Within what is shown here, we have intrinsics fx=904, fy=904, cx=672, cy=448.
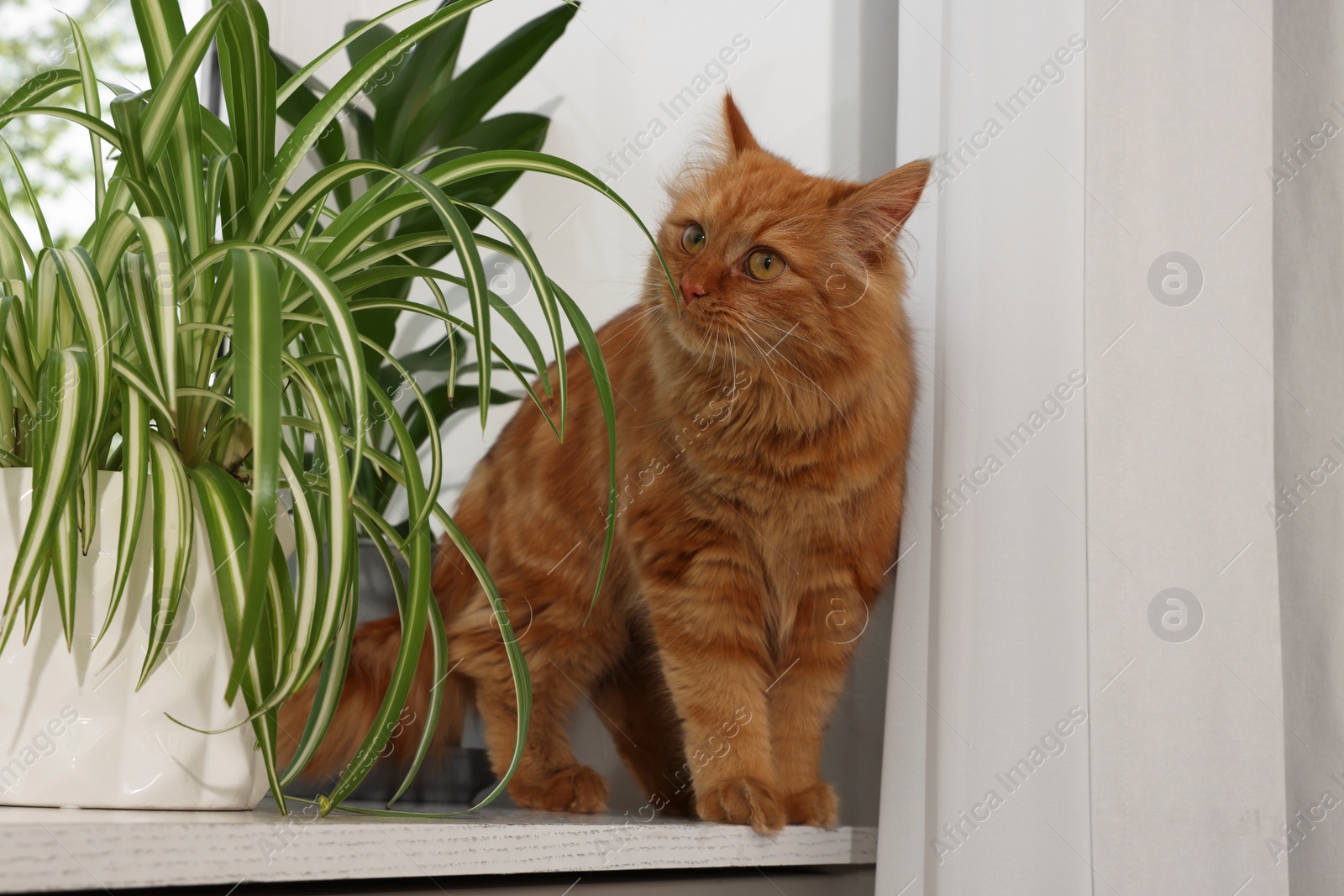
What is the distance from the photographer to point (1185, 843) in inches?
31.9

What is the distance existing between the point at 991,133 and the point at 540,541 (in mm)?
742

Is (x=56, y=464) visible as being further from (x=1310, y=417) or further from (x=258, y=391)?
(x=1310, y=417)

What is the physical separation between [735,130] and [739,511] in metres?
0.54

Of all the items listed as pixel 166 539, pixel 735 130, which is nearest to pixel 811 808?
pixel 166 539

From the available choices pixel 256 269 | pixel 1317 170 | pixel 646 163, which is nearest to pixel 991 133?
pixel 1317 170

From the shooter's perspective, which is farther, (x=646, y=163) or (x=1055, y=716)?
(x=646, y=163)

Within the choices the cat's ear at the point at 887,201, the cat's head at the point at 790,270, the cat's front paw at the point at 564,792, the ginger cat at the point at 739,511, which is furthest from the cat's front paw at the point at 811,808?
the cat's ear at the point at 887,201

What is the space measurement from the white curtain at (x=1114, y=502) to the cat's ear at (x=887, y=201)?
9 centimetres

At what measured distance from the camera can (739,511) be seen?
42.3 inches

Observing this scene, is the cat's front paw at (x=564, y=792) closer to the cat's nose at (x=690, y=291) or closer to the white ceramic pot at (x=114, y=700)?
the white ceramic pot at (x=114, y=700)

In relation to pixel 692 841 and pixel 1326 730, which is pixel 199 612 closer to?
pixel 692 841

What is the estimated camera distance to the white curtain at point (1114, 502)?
830mm

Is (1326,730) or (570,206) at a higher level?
(570,206)

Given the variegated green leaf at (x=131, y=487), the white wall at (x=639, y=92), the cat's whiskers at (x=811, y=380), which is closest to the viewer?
the variegated green leaf at (x=131, y=487)
